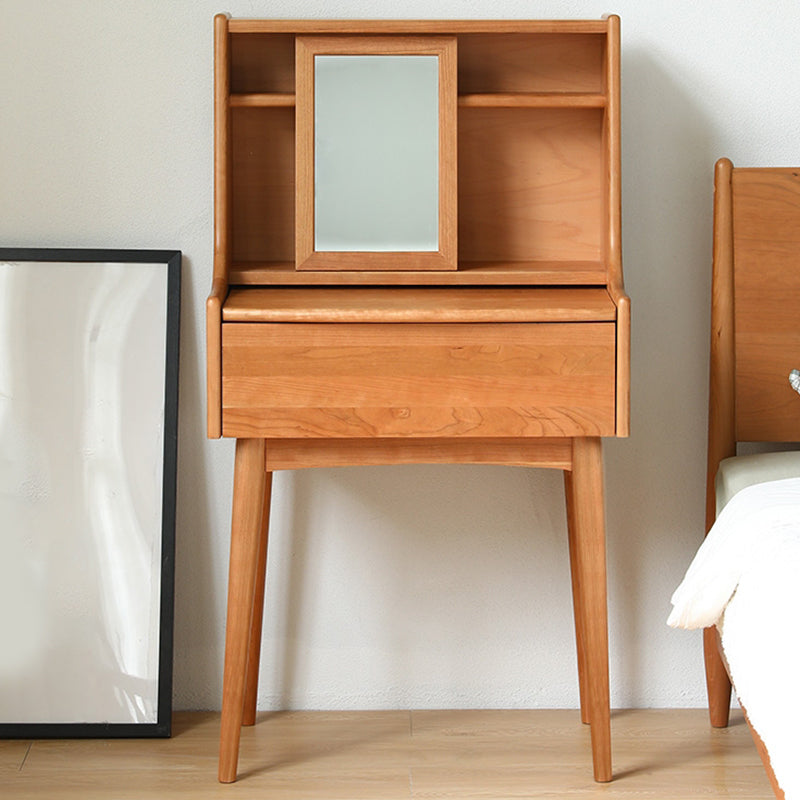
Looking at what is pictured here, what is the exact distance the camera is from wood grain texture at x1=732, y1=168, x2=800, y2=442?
5.72 ft

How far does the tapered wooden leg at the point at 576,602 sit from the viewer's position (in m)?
1.73

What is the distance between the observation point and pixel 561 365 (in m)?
1.48

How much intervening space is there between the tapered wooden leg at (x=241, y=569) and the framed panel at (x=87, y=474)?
264mm

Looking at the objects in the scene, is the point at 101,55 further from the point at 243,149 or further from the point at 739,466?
the point at 739,466

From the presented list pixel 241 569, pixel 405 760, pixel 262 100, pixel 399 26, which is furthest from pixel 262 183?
pixel 405 760

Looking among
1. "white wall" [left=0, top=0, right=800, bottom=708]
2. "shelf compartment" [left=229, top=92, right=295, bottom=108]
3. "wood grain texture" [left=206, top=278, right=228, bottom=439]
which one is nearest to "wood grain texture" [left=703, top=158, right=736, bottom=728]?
"white wall" [left=0, top=0, right=800, bottom=708]

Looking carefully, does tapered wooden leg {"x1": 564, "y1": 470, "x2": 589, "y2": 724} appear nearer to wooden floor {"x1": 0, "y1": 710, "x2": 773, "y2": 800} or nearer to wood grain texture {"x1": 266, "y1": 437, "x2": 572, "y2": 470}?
wooden floor {"x1": 0, "y1": 710, "x2": 773, "y2": 800}

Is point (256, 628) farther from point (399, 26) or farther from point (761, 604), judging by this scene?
point (399, 26)

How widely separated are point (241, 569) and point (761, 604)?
2.49ft

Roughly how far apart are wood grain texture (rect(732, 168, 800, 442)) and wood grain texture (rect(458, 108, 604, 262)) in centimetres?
24

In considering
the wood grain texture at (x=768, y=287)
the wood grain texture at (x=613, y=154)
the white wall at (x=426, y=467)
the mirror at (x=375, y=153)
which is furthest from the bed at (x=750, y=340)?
the mirror at (x=375, y=153)

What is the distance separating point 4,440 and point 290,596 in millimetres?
582

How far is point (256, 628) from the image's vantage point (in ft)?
5.87

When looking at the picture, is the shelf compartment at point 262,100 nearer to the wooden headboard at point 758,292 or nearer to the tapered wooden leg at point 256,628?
the tapered wooden leg at point 256,628
